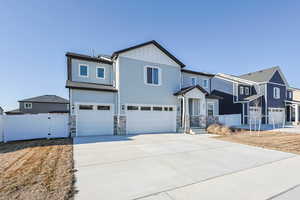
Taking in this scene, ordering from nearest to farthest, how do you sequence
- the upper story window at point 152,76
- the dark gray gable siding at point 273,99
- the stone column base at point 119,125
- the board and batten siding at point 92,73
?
the stone column base at point 119,125, the board and batten siding at point 92,73, the upper story window at point 152,76, the dark gray gable siding at point 273,99

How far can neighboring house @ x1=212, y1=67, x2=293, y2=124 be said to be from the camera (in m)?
20.1

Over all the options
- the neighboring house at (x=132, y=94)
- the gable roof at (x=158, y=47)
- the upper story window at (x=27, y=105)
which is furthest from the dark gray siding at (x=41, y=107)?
the gable roof at (x=158, y=47)

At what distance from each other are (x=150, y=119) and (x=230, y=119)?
11488 mm

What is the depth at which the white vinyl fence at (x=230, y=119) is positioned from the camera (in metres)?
17.5

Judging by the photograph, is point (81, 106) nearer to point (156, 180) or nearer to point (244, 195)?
point (156, 180)

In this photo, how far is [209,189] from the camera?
3271 millimetres

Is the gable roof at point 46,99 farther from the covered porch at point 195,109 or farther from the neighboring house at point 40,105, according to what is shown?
the covered porch at point 195,109

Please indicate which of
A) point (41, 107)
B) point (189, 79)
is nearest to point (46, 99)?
point (41, 107)

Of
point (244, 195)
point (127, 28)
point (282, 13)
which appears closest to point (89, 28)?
point (127, 28)

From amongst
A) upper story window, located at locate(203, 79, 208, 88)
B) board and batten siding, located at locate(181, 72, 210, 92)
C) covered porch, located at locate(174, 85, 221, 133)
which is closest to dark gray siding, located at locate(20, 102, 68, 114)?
board and batten siding, located at locate(181, 72, 210, 92)

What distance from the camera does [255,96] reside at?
822 inches

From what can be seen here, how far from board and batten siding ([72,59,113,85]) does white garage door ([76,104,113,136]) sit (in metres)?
2.59

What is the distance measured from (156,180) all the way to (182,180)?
67 centimetres

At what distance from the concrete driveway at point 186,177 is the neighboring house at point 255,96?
16.1 meters
